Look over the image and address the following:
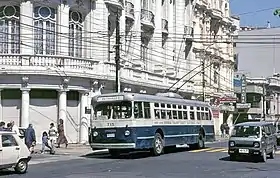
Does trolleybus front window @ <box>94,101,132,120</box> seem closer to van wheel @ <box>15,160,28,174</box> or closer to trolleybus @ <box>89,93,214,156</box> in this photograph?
trolleybus @ <box>89,93,214,156</box>

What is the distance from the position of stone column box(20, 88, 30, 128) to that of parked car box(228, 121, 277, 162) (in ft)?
47.5

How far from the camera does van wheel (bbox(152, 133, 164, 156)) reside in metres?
27.9

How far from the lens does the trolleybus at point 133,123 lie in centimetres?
2611

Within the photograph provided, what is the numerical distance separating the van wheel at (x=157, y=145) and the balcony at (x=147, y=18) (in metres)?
21.6

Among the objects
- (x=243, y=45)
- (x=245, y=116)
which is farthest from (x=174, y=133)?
(x=243, y=45)

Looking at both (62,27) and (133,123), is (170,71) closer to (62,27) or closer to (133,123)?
(62,27)

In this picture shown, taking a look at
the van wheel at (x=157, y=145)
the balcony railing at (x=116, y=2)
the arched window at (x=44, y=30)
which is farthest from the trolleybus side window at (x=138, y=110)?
the balcony railing at (x=116, y=2)

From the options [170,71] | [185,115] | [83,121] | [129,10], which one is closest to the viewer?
[185,115]

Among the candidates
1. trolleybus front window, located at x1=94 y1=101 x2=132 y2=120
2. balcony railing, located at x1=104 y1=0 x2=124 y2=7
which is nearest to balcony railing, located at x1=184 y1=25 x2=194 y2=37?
balcony railing, located at x1=104 y1=0 x2=124 y2=7

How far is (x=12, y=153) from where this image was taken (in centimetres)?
1908

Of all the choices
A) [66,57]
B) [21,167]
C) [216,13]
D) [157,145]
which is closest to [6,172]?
[21,167]

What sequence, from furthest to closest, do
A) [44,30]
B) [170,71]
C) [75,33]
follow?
1. [170,71]
2. [75,33]
3. [44,30]

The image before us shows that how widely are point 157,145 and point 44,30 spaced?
43.2 ft

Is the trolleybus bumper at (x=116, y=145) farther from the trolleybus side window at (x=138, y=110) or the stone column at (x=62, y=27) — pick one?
the stone column at (x=62, y=27)
